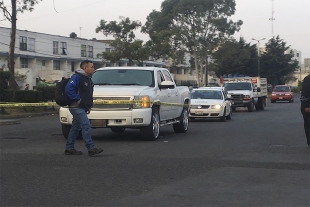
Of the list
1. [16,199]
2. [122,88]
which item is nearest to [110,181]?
[16,199]

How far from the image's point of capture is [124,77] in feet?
51.6

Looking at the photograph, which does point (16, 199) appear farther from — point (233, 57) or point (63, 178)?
point (233, 57)

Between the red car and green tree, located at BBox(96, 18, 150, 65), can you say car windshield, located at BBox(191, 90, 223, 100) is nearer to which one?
green tree, located at BBox(96, 18, 150, 65)

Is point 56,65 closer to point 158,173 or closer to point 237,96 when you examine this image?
point 237,96

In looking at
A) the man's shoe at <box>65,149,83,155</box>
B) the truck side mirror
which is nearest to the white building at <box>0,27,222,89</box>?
the truck side mirror

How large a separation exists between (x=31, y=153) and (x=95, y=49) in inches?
2601

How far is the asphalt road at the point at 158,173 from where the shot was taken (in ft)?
24.3

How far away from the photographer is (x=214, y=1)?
66.7 meters

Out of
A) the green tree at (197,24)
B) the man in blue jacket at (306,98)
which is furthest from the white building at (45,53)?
the man in blue jacket at (306,98)

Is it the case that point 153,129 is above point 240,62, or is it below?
below

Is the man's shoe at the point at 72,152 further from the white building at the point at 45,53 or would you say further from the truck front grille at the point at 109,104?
the white building at the point at 45,53

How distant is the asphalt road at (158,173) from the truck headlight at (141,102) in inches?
35.8

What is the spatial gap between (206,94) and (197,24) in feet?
136

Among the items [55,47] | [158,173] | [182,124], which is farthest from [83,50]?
[158,173]
